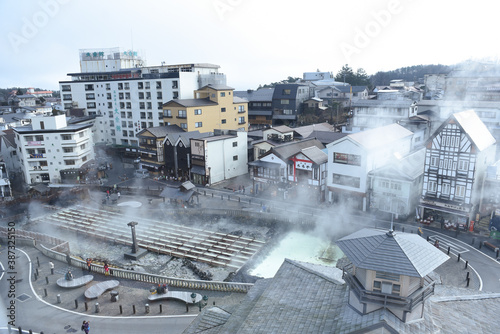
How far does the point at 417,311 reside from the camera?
37.9ft

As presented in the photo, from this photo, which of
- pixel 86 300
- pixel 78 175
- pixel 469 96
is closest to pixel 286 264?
pixel 86 300

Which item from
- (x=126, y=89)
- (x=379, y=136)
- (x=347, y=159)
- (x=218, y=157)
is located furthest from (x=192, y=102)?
(x=379, y=136)

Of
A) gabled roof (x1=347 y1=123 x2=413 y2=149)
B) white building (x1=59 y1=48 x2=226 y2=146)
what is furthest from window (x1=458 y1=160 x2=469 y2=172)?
white building (x1=59 y1=48 x2=226 y2=146)

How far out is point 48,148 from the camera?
52844 millimetres

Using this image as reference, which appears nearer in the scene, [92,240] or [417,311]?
[417,311]

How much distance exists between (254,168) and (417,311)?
33.4m

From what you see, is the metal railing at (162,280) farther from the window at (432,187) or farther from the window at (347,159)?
the window at (432,187)

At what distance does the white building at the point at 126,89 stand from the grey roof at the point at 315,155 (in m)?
32.5

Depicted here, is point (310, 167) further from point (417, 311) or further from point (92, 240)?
point (417, 311)

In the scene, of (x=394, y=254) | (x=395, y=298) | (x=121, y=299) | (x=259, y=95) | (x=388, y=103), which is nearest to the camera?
(x=395, y=298)

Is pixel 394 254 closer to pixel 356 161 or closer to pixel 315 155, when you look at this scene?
Answer: pixel 356 161

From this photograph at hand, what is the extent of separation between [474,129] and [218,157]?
30.3 meters

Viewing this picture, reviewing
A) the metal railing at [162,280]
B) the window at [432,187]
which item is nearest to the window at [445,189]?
the window at [432,187]

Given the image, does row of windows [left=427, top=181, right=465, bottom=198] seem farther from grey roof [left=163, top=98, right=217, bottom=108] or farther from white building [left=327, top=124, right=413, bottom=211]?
grey roof [left=163, top=98, right=217, bottom=108]
